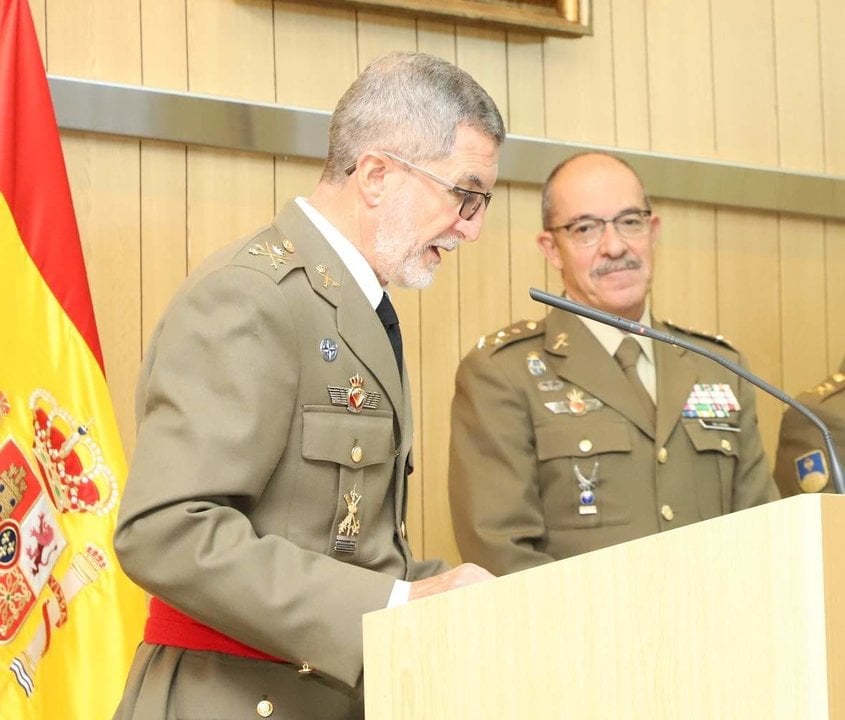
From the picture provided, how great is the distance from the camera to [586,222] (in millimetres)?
3047

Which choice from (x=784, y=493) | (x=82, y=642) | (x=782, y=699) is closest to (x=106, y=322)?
(x=82, y=642)

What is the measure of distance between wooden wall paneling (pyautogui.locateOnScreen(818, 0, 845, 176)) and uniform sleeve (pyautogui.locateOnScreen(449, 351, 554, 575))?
1517 millimetres

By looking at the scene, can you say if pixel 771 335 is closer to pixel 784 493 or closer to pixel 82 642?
pixel 784 493

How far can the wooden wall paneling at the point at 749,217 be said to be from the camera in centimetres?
379

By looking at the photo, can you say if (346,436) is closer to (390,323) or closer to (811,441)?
(390,323)

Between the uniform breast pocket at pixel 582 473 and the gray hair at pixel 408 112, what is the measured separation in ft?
3.15

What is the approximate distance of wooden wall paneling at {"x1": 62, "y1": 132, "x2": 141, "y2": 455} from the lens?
9.45 ft

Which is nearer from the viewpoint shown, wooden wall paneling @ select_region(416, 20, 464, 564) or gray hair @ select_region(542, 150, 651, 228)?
gray hair @ select_region(542, 150, 651, 228)

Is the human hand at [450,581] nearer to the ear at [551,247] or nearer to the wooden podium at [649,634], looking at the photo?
the wooden podium at [649,634]

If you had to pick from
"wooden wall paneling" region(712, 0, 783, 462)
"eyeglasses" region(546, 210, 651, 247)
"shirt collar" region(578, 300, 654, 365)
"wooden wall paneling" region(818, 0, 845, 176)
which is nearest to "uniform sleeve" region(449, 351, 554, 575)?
"shirt collar" region(578, 300, 654, 365)

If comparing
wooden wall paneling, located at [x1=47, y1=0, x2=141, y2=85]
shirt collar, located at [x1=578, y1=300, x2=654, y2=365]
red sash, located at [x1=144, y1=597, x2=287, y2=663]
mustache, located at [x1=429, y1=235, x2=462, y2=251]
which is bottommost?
red sash, located at [x1=144, y1=597, x2=287, y2=663]

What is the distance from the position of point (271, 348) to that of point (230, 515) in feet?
0.72

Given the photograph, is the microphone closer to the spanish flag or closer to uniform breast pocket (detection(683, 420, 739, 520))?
the spanish flag

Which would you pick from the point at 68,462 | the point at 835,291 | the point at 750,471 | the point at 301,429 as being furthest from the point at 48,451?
the point at 835,291
